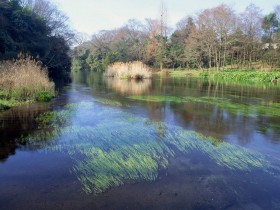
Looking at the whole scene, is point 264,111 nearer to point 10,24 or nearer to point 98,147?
point 98,147

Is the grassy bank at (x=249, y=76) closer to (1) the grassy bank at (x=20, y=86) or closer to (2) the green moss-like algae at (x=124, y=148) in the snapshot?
(1) the grassy bank at (x=20, y=86)

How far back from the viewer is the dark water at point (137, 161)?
12.0 feet

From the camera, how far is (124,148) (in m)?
5.57

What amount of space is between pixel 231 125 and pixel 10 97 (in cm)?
805

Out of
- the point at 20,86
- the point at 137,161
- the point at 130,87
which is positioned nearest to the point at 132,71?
the point at 130,87

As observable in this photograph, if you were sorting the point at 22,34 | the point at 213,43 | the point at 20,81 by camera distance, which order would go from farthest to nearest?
the point at 213,43
the point at 22,34
the point at 20,81

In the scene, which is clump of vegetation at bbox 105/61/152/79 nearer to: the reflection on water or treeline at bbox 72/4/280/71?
the reflection on water

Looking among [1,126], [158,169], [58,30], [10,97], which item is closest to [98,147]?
[158,169]

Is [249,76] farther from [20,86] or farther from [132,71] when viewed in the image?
[20,86]

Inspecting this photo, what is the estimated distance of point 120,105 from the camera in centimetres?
1098

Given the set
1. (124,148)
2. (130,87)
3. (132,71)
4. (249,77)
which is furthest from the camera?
(249,77)

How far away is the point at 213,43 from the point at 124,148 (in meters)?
32.6

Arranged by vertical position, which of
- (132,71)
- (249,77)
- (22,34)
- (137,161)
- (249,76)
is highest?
(22,34)

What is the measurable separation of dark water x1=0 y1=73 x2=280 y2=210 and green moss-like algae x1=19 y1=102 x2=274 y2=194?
0.02 metres
